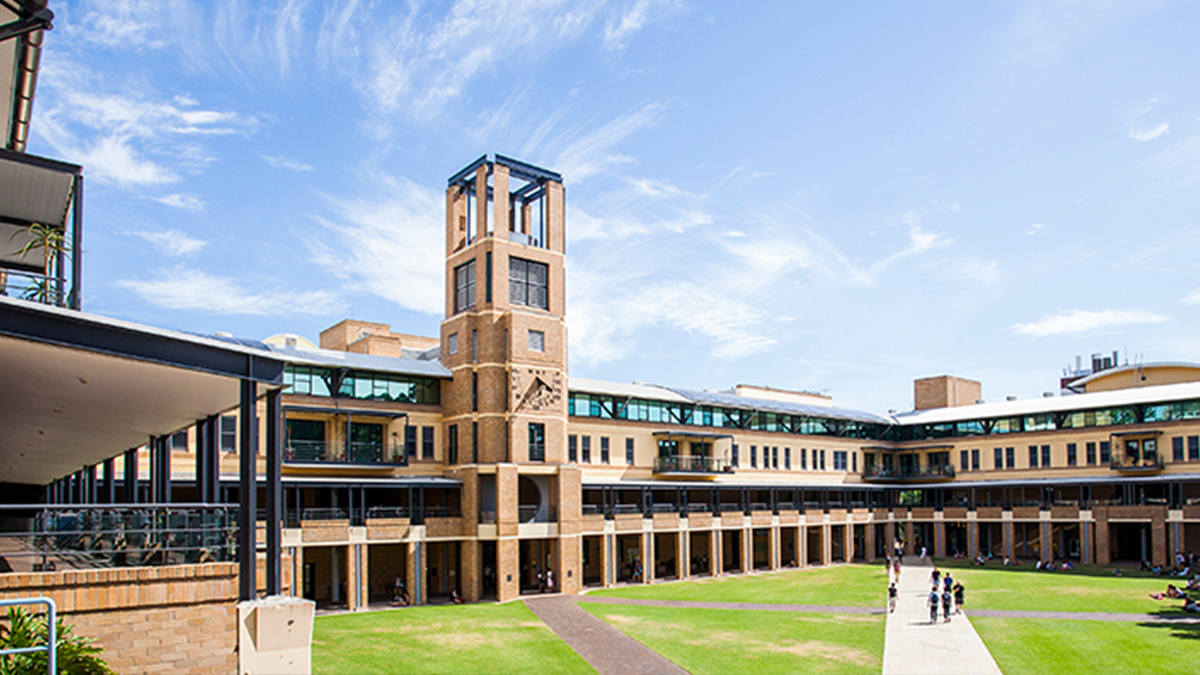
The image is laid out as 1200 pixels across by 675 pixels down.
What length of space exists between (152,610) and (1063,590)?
1636 inches

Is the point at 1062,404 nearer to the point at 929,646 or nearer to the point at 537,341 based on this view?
the point at 929,646

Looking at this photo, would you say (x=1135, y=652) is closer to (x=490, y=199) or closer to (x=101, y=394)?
(x=101, y=394)

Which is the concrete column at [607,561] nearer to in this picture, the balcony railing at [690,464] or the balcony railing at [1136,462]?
the balcony railing at [690,464]

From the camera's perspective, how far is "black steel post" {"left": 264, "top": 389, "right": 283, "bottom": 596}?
12828 mm

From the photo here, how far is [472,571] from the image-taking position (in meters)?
40.8

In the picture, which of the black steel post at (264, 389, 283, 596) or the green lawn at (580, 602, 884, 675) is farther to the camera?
the green lawn at (580, 602, 884, 675)

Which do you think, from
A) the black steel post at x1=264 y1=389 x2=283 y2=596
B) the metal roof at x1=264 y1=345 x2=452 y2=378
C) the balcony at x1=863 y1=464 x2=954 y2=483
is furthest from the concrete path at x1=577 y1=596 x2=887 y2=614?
the balcony at x1=863 y1=464 x2=954 y2=483

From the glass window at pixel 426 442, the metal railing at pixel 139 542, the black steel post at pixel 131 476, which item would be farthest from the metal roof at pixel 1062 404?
the metal railing at pixel 139 542

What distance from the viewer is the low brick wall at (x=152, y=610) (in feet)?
36.7

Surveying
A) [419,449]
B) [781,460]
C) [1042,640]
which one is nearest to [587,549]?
[419,449]

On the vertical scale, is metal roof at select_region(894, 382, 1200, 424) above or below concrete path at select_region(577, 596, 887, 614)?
above

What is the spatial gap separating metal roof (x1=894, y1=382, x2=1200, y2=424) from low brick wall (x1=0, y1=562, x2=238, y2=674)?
5846cm

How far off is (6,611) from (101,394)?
443 centimetres

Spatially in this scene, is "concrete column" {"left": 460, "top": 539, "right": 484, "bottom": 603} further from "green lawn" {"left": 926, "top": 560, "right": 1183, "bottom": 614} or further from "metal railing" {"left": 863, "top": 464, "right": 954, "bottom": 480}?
"metal railing" {"left": 863, "top": 464, "right": 954, "bottom": 480}
